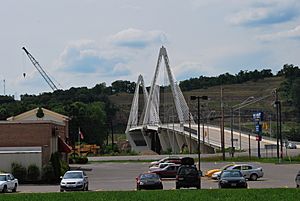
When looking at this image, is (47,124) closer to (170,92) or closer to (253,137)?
(253,137)

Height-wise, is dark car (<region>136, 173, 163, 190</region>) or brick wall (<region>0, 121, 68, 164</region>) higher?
brick wall (<region>0, 121, 68, 164</region>)

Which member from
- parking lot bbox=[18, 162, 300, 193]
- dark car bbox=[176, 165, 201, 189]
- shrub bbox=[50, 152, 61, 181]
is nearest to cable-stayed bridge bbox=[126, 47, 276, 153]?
parking lot bbox=[18, 162, 300, 193]

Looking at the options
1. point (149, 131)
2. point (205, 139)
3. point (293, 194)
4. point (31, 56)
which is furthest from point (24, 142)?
point (31, 56)

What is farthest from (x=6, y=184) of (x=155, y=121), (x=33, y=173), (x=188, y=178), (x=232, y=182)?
(x=155, y=121)

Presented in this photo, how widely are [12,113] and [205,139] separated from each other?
51694 millimetres

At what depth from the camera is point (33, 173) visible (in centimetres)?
6353

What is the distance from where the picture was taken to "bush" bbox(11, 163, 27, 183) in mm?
63375

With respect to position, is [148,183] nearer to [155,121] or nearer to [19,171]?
[19,171]

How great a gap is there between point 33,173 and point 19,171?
1.27 metres

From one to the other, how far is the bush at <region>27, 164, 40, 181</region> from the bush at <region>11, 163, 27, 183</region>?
37cm

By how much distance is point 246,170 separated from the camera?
60875mm

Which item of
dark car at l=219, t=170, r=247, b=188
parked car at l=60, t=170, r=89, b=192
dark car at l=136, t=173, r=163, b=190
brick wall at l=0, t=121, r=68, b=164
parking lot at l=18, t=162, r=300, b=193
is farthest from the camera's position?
brick wall at l=0, t=121, r=68, b=164

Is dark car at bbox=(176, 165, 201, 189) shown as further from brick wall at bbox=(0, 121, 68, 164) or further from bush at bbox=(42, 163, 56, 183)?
brick wall at bbox=(0, 121, 68, 164)

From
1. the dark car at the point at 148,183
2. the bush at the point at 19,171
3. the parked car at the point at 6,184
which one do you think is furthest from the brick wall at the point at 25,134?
the dark car at the point at 148,183
